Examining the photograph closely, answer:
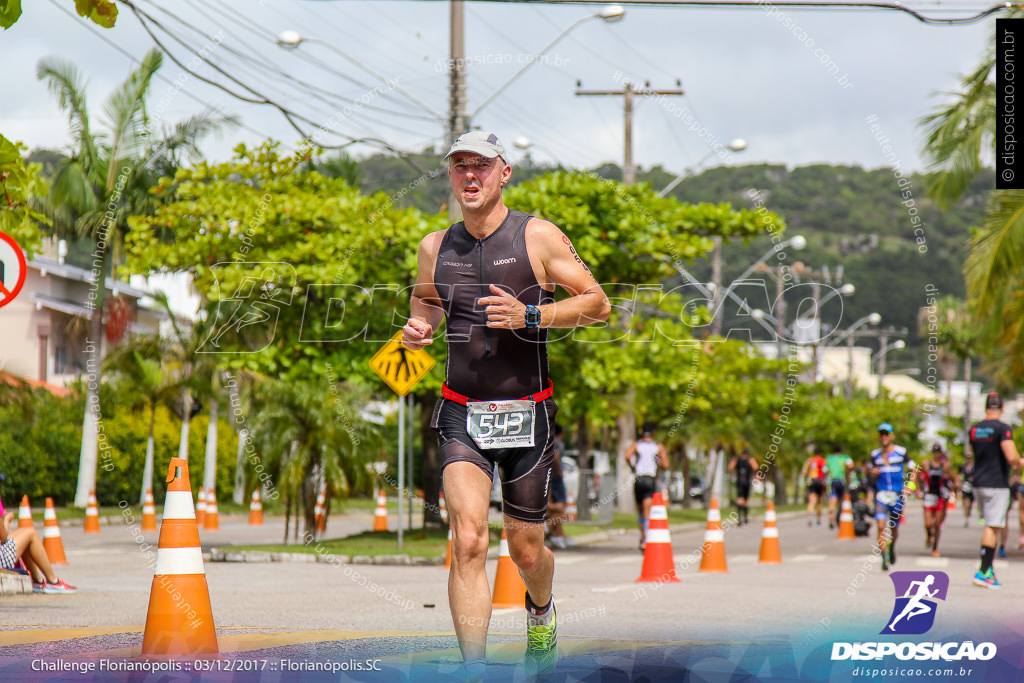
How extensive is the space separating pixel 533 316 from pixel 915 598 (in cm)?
249

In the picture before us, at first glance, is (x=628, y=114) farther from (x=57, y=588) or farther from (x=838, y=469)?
(x=57, y=588)

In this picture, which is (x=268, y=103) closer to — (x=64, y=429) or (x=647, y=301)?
(x=647, y=301)

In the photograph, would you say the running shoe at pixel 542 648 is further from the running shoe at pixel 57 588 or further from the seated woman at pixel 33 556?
the running shoe at pixel 57 588

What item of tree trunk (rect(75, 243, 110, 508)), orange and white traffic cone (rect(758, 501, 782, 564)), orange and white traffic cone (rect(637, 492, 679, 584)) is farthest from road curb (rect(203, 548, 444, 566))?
tree trunk (rect(75, 243, 110, 508))

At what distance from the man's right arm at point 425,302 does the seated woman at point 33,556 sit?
5.24m

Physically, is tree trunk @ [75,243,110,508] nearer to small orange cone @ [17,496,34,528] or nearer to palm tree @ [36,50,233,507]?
palm tree @ [36,50,233,507]

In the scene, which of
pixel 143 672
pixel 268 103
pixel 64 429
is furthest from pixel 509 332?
pixel 64 429

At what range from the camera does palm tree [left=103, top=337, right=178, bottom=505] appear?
30.3 metres

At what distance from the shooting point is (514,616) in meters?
8.02

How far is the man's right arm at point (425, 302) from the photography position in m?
4.95

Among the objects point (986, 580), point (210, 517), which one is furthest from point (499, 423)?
point (210, 517)

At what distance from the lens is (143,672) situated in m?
4.62

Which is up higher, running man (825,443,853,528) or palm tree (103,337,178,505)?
palm tree (103,337,178,505)

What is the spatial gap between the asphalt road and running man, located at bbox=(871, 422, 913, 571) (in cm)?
38
